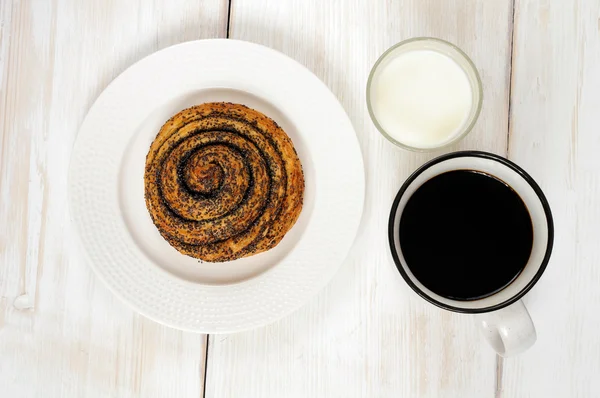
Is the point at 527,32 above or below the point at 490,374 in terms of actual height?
above

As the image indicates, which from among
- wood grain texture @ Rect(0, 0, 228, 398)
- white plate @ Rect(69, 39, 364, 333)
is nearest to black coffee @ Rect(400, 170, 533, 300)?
white plate @ Rect(69, 39, 364, 333)

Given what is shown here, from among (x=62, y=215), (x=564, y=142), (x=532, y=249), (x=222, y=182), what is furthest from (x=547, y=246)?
(x=62, y=215)

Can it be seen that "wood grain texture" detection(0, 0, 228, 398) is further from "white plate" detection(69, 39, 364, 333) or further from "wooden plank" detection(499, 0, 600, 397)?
"wooden plank" detection(499, 0, 600, 397)

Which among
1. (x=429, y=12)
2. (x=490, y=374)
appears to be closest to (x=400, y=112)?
(x=429, y=12)

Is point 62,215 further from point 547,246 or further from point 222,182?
point 547,246

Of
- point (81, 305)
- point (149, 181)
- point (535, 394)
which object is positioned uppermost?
point (149, 181)

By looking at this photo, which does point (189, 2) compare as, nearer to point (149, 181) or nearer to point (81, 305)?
point (149, 181)
